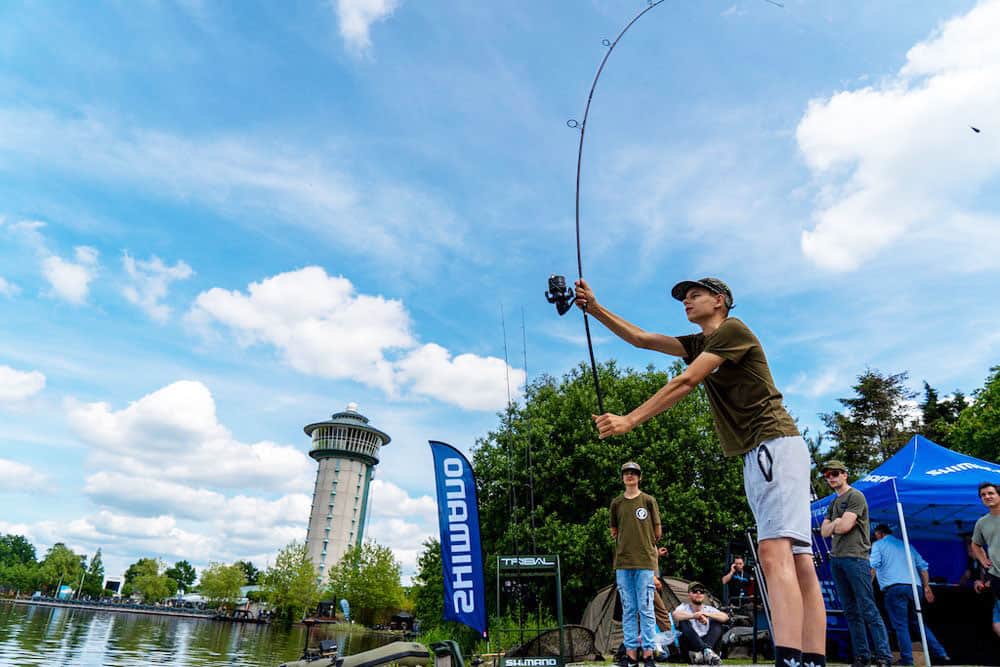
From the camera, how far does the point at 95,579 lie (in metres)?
119

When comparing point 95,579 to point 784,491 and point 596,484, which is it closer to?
point 596,484

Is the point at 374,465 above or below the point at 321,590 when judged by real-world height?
above

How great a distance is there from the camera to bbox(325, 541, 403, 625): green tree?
66.2 metres

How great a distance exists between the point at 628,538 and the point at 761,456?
3571 mm

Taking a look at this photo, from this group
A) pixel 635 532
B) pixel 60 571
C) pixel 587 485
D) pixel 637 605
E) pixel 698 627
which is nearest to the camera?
pixel 637 605

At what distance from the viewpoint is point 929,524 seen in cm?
1105

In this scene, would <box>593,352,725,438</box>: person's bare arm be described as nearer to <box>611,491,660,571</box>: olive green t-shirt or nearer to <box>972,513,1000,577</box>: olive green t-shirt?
<box>611,491,660,571</box>: olive green t-shirt

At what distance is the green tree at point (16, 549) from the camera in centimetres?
13823

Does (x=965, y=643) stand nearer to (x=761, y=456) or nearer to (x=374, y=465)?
(x=761, y=456)

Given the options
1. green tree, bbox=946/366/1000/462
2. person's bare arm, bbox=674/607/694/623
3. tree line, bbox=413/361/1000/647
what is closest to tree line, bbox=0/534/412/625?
tree line, bbox=413/361/1000/647

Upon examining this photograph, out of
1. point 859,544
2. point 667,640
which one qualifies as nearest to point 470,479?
point 667,640

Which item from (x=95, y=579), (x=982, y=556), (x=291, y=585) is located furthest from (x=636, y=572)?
(x=95, y=579)

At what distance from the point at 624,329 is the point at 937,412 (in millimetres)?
49279

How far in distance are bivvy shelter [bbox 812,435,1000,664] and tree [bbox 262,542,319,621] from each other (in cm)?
7149
